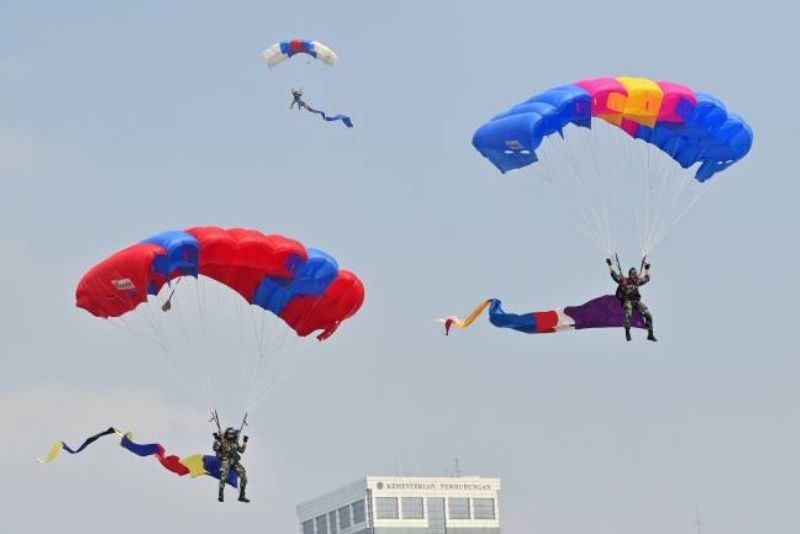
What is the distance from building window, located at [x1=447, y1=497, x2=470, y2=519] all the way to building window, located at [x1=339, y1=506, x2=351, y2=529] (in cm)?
1012

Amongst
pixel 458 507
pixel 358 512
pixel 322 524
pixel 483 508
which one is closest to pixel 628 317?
pixel 458 507

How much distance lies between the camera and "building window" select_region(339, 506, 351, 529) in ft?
582

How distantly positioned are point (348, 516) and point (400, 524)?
664 cm

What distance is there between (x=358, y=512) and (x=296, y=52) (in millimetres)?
127837

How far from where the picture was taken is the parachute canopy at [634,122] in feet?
117

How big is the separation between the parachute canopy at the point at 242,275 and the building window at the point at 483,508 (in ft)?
454

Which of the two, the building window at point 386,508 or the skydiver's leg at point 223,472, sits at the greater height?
the building window at point 386,508

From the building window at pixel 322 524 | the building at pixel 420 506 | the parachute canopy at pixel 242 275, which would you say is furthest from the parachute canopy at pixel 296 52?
the building window at pixel 322 524

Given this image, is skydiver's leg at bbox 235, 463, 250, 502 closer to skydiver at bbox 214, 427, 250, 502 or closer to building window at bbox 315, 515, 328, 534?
skydiver at bbox 214, 427, 250, 502

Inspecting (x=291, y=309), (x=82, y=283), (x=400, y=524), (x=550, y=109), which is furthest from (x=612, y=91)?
(x=400, y=524)

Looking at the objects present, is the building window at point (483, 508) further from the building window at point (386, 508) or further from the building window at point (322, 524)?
the building window at point (322, 524)

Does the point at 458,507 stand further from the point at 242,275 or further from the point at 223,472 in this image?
the point at 223,472

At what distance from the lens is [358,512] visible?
17612 centimetres

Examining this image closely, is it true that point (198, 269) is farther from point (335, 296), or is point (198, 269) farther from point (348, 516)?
point (348, 516)
